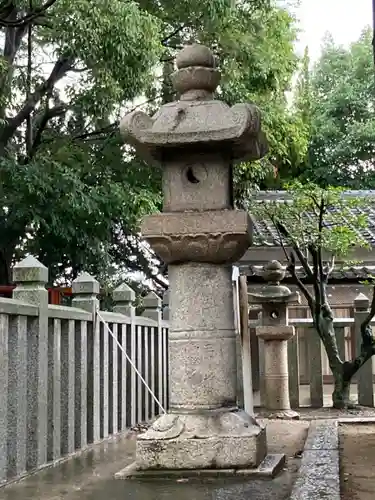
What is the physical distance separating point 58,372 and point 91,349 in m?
0.90

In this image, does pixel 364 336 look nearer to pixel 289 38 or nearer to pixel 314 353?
pixel 314 353

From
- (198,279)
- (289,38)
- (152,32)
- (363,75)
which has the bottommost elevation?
(198,279)

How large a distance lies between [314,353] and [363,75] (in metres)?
17.0

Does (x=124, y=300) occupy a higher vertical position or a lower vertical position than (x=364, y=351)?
higher

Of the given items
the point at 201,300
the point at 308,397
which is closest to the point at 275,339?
the point at 308,397

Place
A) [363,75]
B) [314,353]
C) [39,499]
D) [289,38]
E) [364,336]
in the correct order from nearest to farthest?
[39,499], [364,336], [314,353], [289,38], [363,75]

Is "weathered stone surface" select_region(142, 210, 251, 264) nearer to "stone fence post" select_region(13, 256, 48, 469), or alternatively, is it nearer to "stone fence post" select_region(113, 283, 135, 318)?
"stone fence post" select_region(13, 256, 48, 469)

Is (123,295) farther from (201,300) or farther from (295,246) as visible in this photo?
(295,246)

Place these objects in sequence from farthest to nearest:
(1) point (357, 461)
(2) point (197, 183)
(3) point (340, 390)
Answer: (3) point (340, 390), (1) point (357, 461), (2) point (197, 183)

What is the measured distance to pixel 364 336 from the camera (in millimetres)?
9344

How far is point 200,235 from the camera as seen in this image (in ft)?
15.1

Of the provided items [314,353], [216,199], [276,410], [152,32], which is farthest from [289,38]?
[216,199]

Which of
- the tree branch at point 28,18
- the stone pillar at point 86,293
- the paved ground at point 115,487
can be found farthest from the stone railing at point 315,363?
the tree branch at point 28,18

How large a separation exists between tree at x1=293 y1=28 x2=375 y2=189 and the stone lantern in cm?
1618
